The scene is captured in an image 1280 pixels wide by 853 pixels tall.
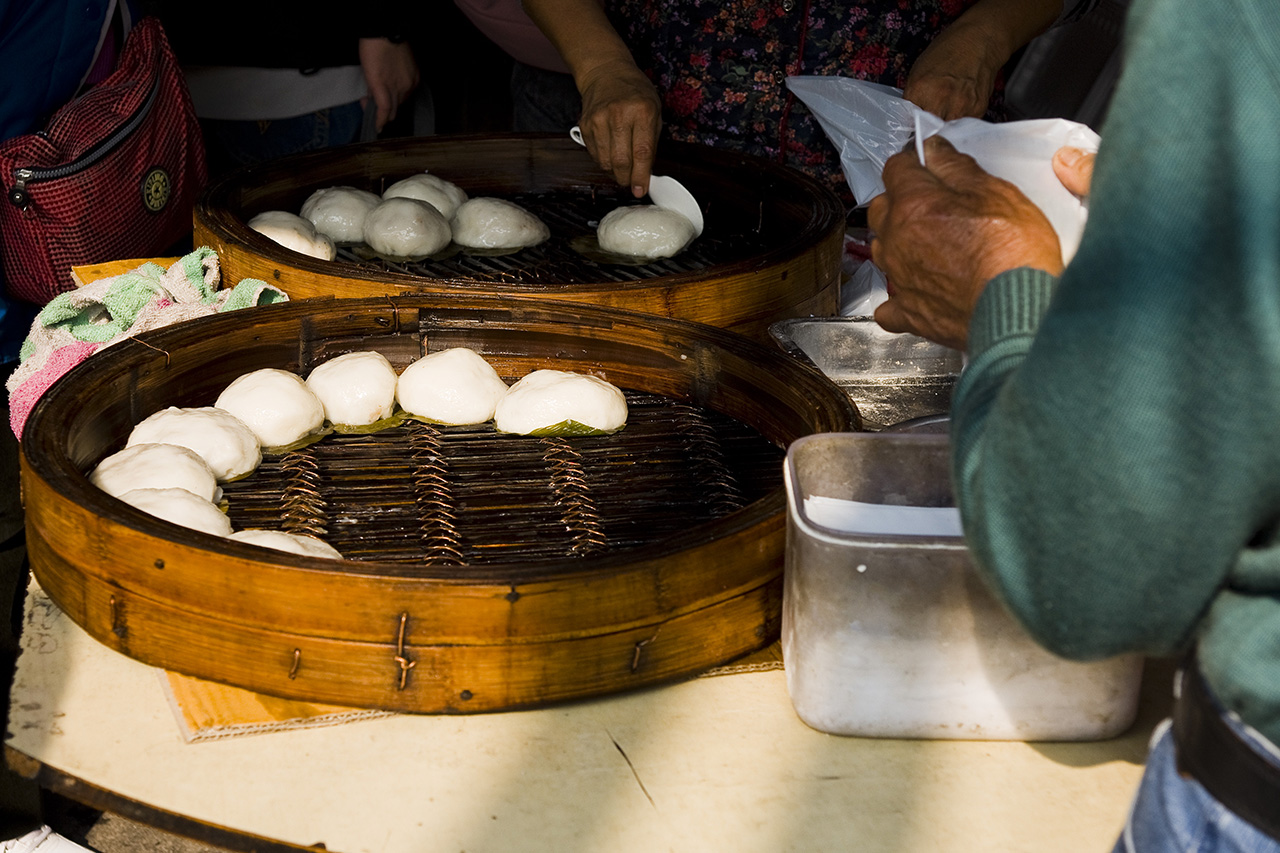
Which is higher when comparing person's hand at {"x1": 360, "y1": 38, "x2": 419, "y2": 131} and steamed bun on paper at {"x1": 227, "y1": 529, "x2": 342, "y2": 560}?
person's hand at {"x1": 360, "y1": 38, "x2": 419, "y2": 131}

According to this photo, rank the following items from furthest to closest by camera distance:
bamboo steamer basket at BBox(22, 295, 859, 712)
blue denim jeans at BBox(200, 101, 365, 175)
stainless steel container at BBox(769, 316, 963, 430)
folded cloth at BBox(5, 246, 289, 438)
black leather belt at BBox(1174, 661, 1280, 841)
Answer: blue denim jeans at BBox(200, 101, 365, 175), stainless steel container at BBox(769, 316, 963, 430), folded cloth at BBox(5, 246, 289, 438), bamboo steamer basket at BBox(22, 295, 859, 712), black leather belt at BBox(1174, 661, 1280, 841)

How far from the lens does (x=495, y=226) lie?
2.99 meters

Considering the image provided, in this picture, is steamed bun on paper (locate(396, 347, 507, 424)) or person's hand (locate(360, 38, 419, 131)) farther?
person's hand (locate(360, 38, 419, 131))

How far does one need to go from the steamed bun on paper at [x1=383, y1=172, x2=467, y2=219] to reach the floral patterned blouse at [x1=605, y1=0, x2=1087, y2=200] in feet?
2.53

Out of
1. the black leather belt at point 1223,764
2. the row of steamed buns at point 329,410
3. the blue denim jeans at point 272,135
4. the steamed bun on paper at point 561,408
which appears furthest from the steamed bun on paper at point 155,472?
the blue denim jeans at point 272,135

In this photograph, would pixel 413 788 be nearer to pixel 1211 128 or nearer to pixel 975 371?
pixel 975 371

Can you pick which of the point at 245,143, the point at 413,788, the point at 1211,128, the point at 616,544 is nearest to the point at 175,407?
the point at 616,544

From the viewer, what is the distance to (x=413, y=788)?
1.37m

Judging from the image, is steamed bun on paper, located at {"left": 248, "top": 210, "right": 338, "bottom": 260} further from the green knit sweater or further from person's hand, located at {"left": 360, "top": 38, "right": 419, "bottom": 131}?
the green knit sweater

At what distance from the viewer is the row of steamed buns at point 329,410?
5.97 feet

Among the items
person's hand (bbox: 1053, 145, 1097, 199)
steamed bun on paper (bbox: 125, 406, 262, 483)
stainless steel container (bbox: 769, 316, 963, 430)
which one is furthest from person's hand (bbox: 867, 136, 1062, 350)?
steamed bun on paper (bbox: 125, 406, 262, 483)

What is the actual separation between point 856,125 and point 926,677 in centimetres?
165

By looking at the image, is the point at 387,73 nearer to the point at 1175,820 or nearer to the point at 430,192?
the point at 430,192

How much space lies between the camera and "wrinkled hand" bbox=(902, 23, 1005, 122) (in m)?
2.88
